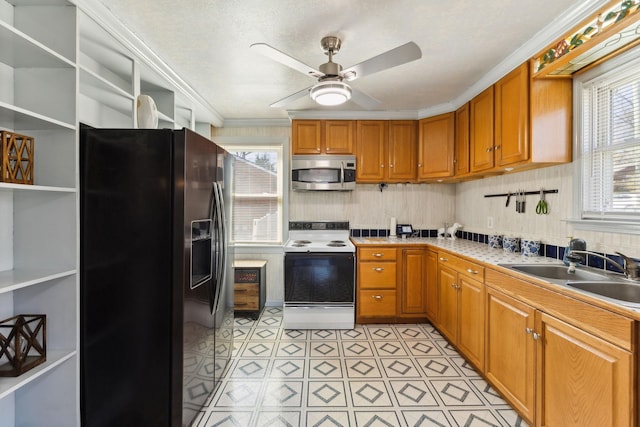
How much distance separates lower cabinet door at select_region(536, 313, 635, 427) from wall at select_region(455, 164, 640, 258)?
73cm

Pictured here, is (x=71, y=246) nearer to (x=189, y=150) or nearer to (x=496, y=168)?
(x=189, y=150)

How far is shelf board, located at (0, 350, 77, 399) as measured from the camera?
120 centimetres

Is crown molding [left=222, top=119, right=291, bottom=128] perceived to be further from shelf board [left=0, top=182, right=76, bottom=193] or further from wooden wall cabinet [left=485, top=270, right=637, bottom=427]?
wooden wall cabinet [left=485, top=270, right=637, bottom=427]

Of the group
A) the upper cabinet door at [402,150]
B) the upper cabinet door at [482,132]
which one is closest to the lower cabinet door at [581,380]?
the upper cabinet door at [482,132]

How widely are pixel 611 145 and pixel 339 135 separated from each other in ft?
7.82

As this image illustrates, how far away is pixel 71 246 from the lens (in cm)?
153

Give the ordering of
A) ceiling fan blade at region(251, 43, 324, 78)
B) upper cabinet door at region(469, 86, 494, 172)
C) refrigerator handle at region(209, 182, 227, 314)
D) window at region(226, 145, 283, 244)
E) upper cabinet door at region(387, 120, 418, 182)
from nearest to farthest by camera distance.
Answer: ceiling fan blade at region(251, 43, 324, 78) < refrigerator handle at region(209, 182, 227, 314) < upper cabinet door at region(469, 86, 494, 172) < upper cabinet door at region(387, 120, 418, 182) < window at region(226, 145, 283, 244)

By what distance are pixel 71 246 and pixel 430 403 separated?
2.37 meters

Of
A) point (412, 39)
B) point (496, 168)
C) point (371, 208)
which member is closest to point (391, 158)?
point (371, 208)

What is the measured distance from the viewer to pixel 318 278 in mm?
3072

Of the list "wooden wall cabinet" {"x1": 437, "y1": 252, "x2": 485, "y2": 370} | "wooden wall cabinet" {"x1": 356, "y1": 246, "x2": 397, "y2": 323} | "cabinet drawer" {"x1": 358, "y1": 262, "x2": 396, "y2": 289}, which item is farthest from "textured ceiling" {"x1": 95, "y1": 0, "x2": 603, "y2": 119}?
"cabinet drawer" {"x1": 358, "y1": 262, "x2": 396, "y2": 289}

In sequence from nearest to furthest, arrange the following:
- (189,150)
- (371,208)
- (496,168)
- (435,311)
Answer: (189,150), (496,168), (435,311), (371,208)

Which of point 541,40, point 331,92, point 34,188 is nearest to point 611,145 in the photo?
point 541,40

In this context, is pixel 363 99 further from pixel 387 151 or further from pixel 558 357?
pixel 558 357
